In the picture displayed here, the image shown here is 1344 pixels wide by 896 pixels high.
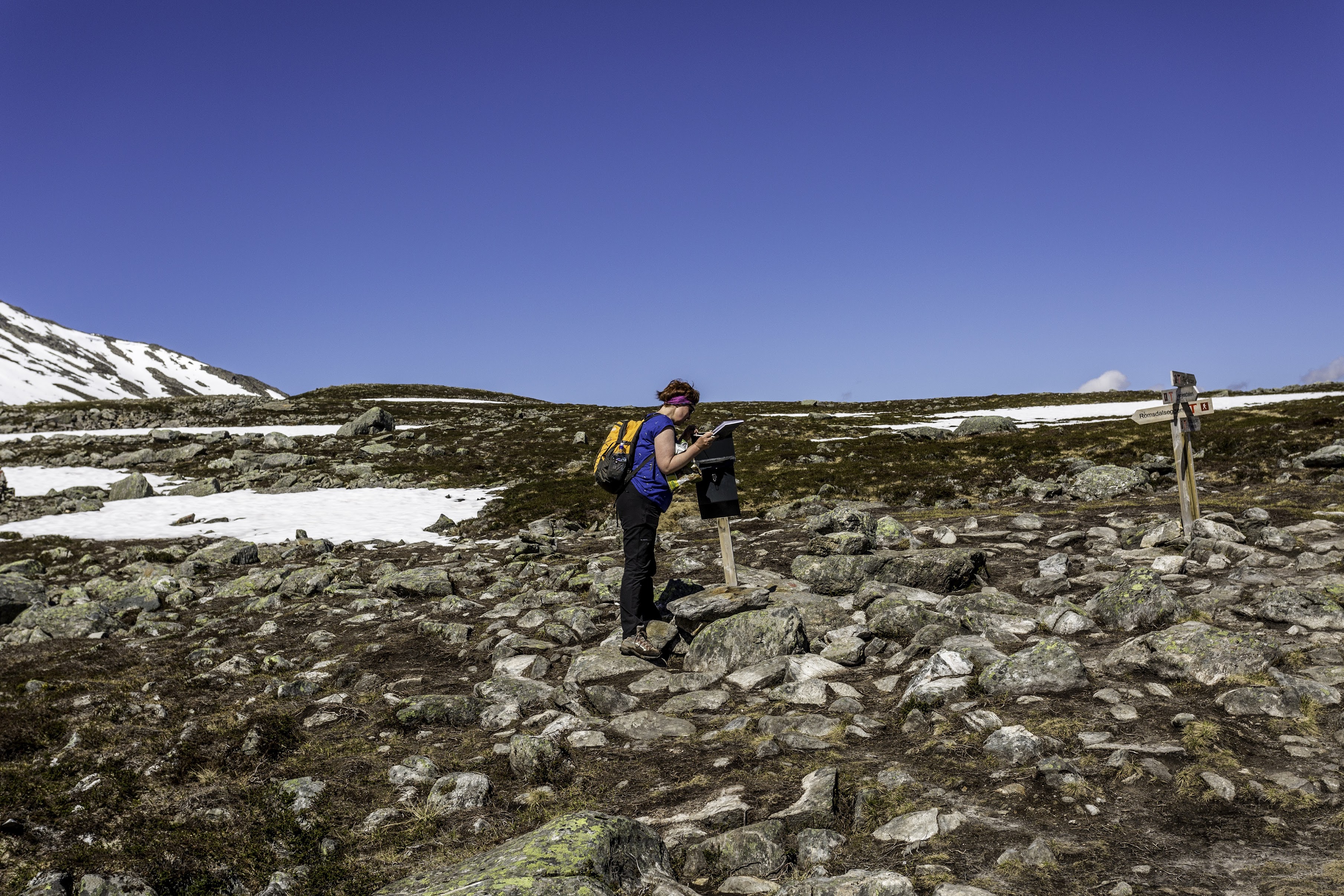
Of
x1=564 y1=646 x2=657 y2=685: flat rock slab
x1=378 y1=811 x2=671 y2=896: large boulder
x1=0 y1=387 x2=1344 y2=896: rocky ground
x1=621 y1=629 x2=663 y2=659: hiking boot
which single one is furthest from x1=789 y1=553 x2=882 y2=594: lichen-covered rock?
x1=378 y1=811 x2=671 y2=896: large boulder

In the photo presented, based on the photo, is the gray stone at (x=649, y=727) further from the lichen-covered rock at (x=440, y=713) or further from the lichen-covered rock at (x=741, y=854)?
the lichen-covered rock at (x=741, y=854)

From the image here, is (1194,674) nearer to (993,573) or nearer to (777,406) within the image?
(993,573)

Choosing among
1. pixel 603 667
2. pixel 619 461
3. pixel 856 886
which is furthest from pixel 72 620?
pixel 856 886

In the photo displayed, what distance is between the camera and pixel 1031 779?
549 centimetres

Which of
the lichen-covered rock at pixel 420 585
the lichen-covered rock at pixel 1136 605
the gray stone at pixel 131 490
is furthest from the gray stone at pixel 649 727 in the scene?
the gray stone at pixel 131 490

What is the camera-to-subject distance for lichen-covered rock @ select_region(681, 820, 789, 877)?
4.81m

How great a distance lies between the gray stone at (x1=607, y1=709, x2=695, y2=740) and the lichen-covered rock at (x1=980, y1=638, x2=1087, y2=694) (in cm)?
298

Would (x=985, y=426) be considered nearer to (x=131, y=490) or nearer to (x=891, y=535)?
(x=891, y=535)

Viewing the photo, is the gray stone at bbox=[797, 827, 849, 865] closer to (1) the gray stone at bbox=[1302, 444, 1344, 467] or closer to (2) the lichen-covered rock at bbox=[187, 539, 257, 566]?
(2) the lichen-covered rock at bbox=[187, 539, 257, 566]

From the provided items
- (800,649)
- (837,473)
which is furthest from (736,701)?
(837,473)

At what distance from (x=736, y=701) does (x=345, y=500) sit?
25046mm

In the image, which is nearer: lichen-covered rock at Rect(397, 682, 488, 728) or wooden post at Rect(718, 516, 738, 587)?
lichen-covered rock at Rect(397, 682, 488, 728)

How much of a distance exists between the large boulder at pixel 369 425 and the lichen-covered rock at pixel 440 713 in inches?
1775

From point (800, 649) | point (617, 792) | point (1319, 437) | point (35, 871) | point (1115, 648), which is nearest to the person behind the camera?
point (35, 871)
